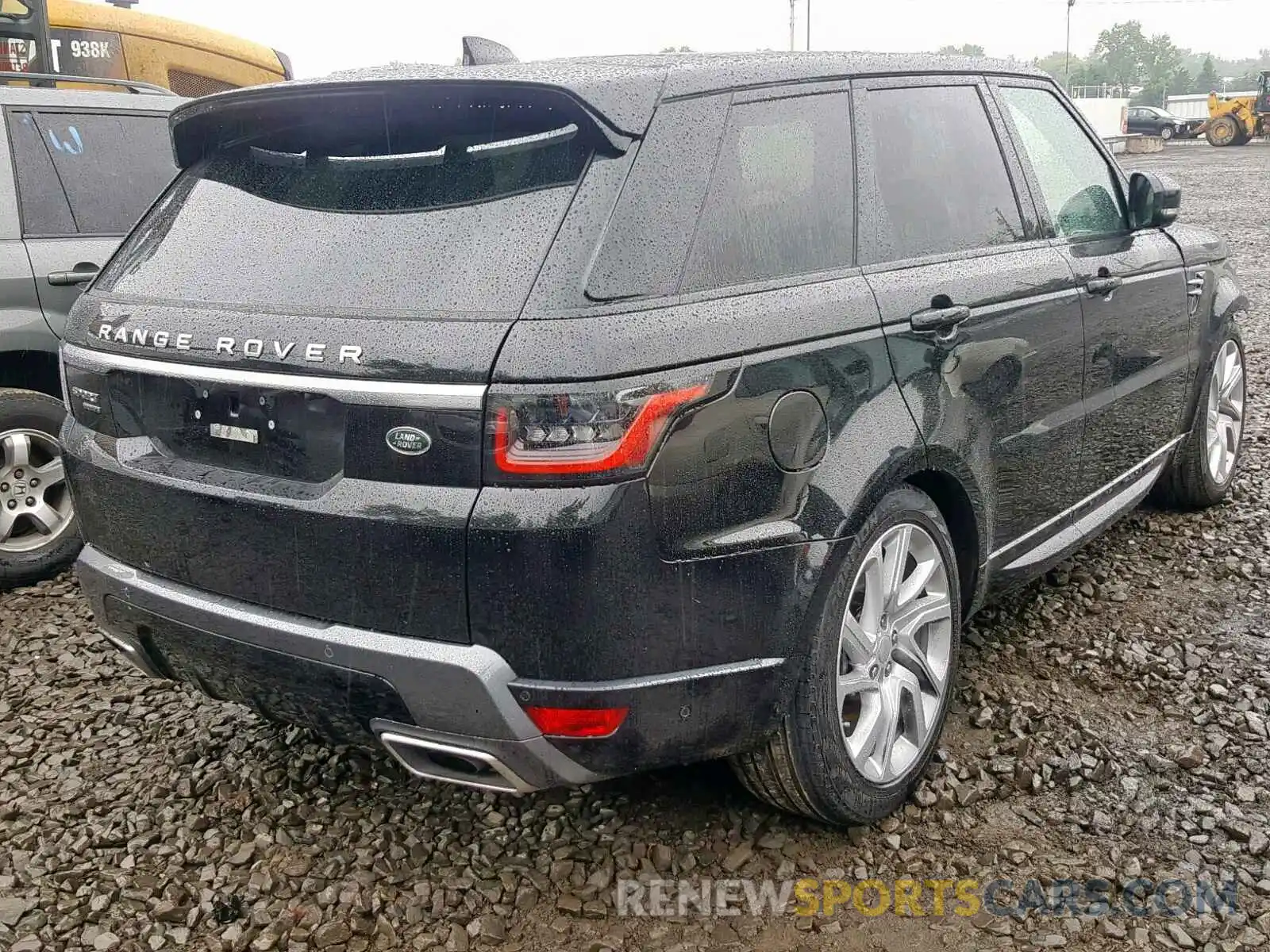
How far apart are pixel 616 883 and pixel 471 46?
2.11m

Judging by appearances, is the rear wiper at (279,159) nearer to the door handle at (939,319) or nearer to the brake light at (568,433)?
the brake light at (568,433)

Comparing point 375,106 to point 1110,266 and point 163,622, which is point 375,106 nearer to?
point 163,622

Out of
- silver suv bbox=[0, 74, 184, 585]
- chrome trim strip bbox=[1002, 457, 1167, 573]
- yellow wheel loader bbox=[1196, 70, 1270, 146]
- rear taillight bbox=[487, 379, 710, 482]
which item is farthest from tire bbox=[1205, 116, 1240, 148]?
rear taillight bbox=[487, 379, 710, 482]

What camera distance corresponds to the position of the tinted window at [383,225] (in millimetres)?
2320

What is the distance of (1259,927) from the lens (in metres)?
2.56

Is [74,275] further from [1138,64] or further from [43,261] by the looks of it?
[1138,64]

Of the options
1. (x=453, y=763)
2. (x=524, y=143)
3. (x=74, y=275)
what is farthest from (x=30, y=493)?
(x=524, y=143)

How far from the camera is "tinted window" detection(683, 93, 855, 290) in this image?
98.2 inches

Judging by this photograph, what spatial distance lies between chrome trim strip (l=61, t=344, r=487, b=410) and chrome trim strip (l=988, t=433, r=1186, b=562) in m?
1.73

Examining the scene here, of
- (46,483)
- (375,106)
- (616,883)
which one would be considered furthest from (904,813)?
(46,483)

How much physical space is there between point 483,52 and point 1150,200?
7.51 feet

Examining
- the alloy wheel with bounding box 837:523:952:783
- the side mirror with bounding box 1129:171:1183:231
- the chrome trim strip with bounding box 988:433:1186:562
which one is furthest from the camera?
the side mirror with bounding box 1129:171:1183:231

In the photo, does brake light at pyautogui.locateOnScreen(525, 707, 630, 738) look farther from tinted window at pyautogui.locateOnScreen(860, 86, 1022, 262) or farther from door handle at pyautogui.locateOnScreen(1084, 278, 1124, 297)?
door handle at pyautogui.locateOnScreen(1084, 278, 1124, 297)

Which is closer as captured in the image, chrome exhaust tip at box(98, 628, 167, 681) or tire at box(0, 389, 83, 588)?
chrome exhaust tip at box(98, 628, 167, 681)
